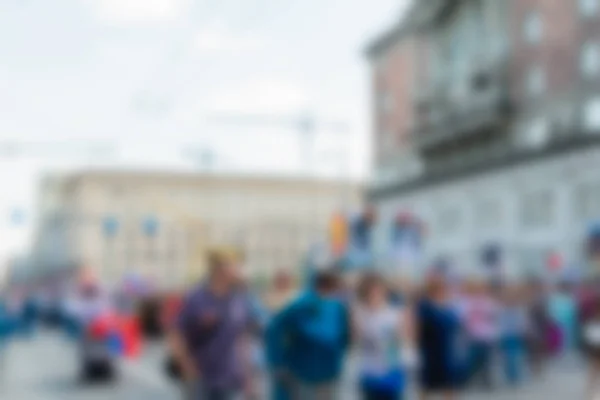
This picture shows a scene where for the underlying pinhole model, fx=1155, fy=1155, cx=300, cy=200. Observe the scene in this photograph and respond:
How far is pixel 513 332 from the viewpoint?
47.7ft

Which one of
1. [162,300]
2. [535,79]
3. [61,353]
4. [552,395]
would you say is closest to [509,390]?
[552,395]

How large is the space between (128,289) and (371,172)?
1555cm

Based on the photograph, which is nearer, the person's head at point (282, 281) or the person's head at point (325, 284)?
the person's head at point (325, 284)

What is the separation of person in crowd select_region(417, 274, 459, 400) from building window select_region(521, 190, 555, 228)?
678 inches

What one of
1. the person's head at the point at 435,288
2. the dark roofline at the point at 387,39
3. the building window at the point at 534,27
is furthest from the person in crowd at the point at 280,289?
the dark roofline at the point at 387,39

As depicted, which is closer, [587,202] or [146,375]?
[146,375]

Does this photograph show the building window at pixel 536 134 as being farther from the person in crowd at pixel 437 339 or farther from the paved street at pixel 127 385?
the person in crowd at pixel 437 339

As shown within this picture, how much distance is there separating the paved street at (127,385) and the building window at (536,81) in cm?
774

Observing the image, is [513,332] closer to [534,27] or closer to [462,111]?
[534,27]

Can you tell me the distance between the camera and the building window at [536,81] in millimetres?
23500

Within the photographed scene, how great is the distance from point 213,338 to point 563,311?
1165 cm

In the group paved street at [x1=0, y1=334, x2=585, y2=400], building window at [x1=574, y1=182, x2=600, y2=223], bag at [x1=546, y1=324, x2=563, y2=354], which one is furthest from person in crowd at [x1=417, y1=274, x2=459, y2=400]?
building window at [x1=574, y1=182, x2=600, y2=223]

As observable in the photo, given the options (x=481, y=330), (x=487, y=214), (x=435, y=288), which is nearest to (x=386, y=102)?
(x=487, y=214)

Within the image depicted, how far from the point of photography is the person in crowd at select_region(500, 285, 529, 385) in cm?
1415
